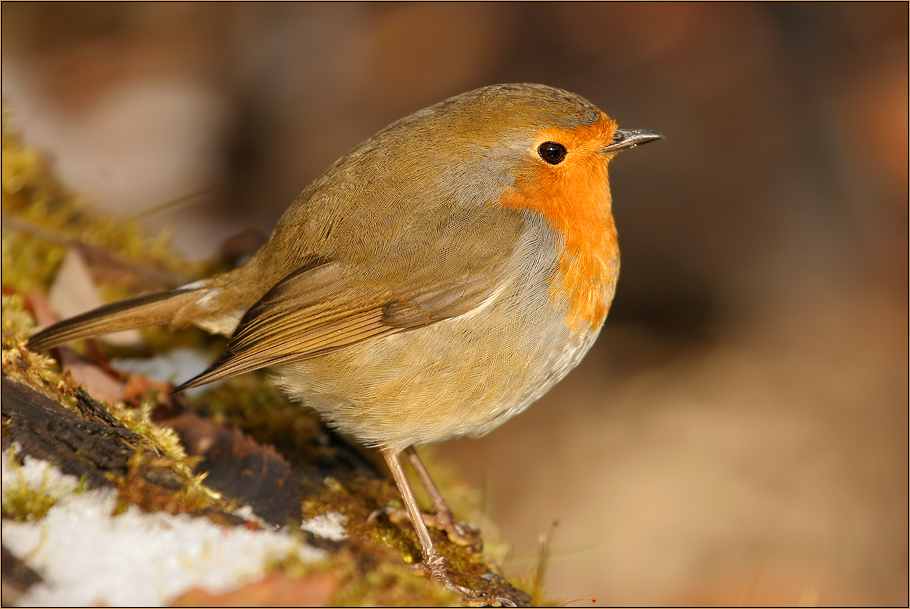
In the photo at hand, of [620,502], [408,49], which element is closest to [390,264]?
[620,502]

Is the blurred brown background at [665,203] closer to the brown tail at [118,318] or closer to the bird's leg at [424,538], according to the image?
the brown tail at [118,318]

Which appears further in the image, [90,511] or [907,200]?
[907,200]

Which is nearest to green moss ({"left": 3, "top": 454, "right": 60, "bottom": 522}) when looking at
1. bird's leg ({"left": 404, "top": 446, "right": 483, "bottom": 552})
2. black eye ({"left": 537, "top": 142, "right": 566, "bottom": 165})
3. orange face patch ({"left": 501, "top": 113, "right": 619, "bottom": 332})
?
bird's leg ({"left": 404, "top": 446, "right": 483, "bottom": 552})

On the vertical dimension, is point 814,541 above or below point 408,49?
below

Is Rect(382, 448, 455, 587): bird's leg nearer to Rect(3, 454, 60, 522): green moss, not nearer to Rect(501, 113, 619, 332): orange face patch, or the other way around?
Rect(501, 113, 619, 332): orange face patch

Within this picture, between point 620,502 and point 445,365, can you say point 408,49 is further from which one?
point 445,365

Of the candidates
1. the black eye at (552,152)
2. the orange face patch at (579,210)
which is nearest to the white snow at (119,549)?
the orange face patch at (579,210)
